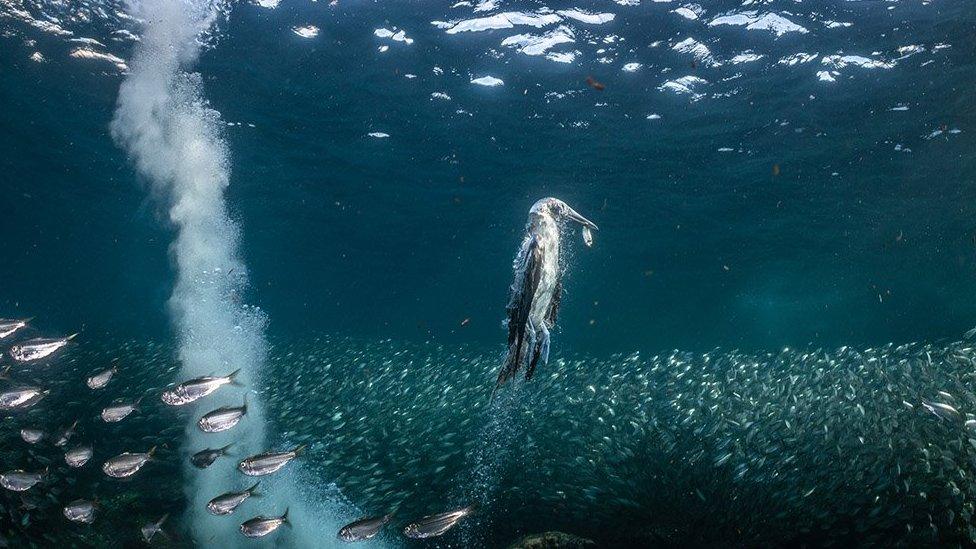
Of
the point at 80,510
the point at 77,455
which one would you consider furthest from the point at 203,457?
the point at 77,455

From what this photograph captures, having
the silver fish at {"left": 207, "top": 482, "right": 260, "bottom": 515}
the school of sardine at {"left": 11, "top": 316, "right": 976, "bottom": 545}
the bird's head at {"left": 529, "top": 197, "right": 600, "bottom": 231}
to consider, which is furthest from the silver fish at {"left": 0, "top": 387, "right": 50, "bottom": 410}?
the bird's head at {"left": 529, "top": 197, "right": 600, "bottom": 231}

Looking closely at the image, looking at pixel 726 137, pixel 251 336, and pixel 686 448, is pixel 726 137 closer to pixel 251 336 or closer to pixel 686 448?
pixel 686 448

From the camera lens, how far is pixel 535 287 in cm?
349

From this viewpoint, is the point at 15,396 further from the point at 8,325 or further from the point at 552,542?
the point at 552,542

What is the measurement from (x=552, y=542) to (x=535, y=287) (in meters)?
6.34

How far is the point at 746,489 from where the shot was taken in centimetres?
775

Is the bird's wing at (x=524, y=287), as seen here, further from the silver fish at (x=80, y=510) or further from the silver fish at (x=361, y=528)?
the silver fish at (x=80, y=510)

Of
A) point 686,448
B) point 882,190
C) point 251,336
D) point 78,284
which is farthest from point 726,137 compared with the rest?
point 78,284

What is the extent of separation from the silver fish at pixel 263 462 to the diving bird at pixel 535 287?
14.6 ft

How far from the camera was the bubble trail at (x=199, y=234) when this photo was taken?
11.9 metres

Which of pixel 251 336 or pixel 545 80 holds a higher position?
pixel 545 80

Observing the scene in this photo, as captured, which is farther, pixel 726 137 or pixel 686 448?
pixel 726 137

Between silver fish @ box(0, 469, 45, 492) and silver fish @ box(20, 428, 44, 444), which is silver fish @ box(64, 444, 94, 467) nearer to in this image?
silver fish @ box(0, 469, 45, 492)

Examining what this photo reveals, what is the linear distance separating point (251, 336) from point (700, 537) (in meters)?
18.2
